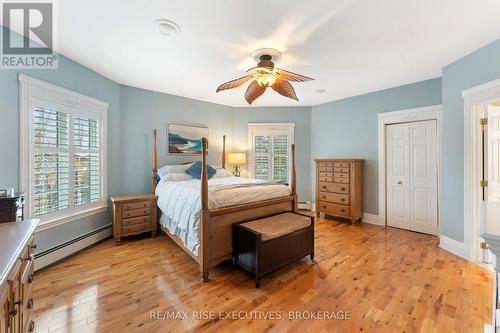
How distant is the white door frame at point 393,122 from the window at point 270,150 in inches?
76.3

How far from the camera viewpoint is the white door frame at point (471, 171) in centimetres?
265

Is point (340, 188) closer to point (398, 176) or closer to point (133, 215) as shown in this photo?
point (398, 176)

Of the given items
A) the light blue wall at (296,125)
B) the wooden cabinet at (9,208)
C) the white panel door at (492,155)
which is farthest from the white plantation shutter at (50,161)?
the white panel door at (492,155)

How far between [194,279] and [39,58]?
315 cm

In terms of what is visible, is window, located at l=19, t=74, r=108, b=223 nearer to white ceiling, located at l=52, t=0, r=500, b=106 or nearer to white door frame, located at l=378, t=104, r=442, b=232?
white ceiling, located at l=52, t=0, r=500, b=106

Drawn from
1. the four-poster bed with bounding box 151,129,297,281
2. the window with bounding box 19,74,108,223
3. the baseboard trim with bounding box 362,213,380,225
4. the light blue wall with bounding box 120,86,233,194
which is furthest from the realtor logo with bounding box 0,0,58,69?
the baseboard trim with bounding box 362,213,380,225

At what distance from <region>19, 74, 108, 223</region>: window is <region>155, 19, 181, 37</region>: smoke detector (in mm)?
1665

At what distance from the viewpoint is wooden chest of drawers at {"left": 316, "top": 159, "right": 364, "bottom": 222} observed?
4156 millimetres

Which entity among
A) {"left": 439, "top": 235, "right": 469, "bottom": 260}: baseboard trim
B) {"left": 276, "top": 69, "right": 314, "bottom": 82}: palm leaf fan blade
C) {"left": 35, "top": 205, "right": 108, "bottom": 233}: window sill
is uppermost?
{"left": 276, "top": 69, "right": 314, "bottom": 82}: palm leaf fan blade

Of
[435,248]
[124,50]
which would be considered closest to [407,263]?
[435,248]

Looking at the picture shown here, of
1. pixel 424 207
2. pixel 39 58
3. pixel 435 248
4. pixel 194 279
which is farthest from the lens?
pixel 424 207

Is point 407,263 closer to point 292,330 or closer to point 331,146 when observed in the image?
point 292,330

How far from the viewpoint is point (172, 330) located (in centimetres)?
164

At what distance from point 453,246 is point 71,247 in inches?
207
